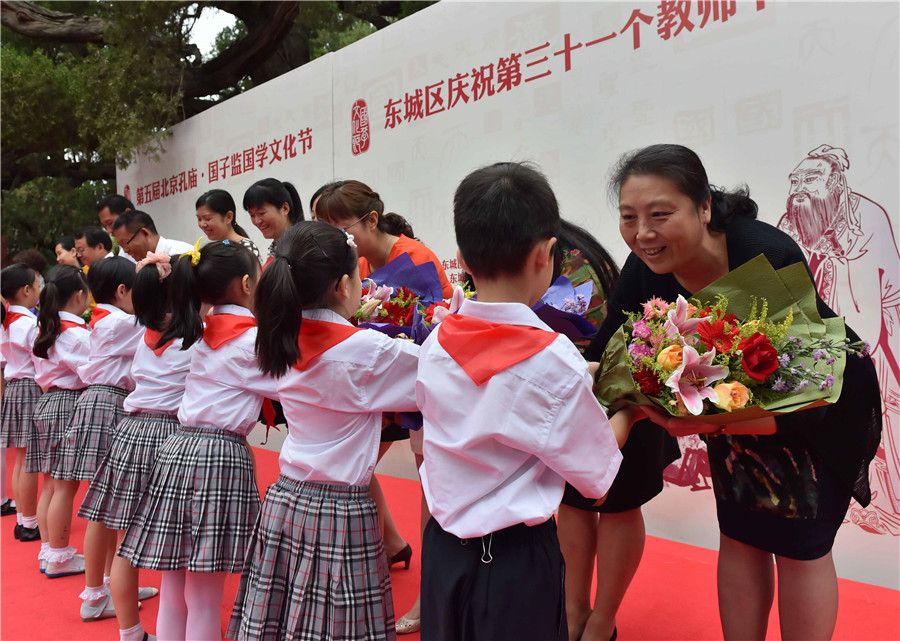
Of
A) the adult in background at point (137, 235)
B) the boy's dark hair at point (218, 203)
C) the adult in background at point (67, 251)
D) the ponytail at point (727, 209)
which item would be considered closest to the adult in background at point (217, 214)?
the boy's dark hair at point (218, 203)

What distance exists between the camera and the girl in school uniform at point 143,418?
2.26 m

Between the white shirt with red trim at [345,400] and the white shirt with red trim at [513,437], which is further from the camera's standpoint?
the white shirt with red trim at [345,400]

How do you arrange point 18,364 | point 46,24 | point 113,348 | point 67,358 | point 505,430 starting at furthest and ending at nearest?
point 46,24
point 18,364
point 67,358
point 113,348
point 505,430

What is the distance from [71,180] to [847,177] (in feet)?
34.4

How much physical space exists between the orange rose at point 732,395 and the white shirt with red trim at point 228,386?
122 centimetres

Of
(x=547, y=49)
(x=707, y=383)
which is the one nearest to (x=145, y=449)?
(x=707, y=383)

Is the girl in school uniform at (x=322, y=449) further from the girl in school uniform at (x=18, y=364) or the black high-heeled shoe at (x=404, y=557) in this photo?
the girl in school uniform at (x=18, y=364)

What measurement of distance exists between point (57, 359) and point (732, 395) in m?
3.11

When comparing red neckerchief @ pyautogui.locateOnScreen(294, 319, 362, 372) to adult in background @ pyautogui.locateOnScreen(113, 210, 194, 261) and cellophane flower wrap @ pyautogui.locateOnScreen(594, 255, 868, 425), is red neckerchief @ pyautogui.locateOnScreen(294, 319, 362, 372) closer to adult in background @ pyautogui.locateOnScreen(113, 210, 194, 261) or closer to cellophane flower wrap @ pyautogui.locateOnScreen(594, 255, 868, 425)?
cellophane flower wrap @ pyautogui.locateOnScreen(594, 255, 868, 425)

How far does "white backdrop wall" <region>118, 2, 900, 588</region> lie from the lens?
2.52m

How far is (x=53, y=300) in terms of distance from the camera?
3.35 metres

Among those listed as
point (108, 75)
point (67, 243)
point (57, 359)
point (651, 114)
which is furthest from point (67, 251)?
point (651, 114)

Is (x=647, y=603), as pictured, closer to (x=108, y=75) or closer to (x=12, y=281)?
(x=12, y=281)

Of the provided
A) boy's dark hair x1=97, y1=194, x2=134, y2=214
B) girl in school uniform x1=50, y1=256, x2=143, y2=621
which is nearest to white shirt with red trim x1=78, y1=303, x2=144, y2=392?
girl in school uniform x1=50, y1=256, x2=143, y2=621
